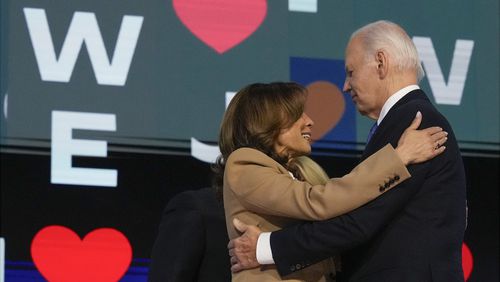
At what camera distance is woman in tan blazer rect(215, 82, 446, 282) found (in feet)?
8.91

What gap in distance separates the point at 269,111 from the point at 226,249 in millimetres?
457

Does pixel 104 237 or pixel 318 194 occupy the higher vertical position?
pixel 318 194

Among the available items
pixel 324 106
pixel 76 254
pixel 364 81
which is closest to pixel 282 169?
pixel 364 81

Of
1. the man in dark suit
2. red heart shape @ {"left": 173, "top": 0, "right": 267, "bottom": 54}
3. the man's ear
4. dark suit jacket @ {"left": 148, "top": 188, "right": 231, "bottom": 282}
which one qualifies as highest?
the man's ear

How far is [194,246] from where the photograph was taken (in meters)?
3.08

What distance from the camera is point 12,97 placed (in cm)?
402

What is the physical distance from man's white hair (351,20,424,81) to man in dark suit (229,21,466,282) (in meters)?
0.09

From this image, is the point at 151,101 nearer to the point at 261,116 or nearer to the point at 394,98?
the point at 261,116

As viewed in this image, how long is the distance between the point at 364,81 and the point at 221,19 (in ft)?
4.80

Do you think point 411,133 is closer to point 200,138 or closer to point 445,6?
point 200,138

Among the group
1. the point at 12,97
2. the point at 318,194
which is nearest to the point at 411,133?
the point at 318,194

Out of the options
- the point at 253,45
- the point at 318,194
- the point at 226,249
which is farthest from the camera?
the point at 253,45

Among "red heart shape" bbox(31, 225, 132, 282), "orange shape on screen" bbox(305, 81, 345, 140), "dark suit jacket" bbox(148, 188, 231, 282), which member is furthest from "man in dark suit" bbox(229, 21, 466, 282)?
"orange shape on screen" bbox(305, 81, 345, 140)

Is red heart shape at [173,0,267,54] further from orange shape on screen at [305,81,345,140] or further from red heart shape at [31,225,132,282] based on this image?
red heart shape at [31,225,132,282]
